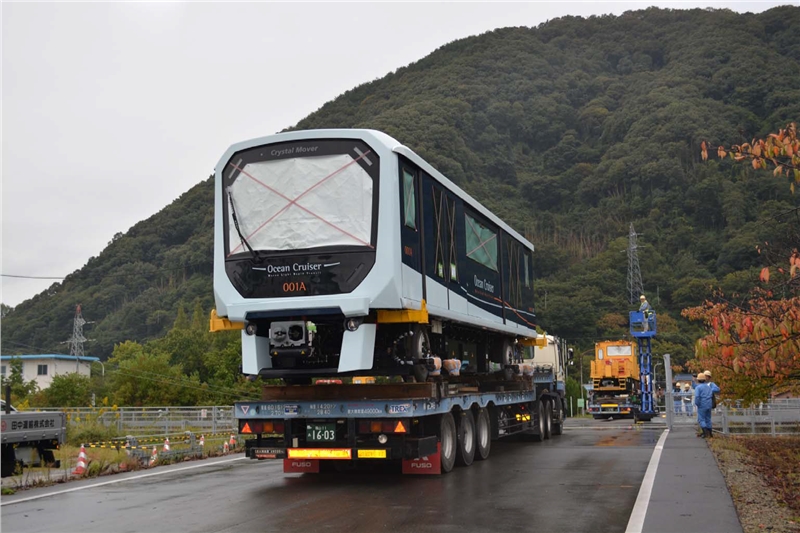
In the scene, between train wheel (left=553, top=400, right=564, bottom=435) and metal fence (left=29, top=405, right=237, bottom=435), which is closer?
train wheel (left=553, top=400, right=564, bottom=435)

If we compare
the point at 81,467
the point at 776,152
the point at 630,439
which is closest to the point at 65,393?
the point at 630,439

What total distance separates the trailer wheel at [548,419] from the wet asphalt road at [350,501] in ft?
21.1

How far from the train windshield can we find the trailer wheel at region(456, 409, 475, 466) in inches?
160

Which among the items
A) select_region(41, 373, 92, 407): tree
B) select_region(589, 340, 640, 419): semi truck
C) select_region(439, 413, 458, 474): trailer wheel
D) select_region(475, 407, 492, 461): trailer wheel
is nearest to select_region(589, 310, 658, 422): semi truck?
select_region(589, 340, 640, 419): semi truck

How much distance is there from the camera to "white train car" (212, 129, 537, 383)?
12055 mm

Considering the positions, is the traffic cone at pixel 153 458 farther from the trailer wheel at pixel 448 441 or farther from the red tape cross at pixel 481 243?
the red tape cross at pixel 481 243

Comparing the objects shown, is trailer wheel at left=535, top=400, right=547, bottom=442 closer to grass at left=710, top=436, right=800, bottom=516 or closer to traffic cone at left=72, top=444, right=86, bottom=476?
grass at left=710, top=436, right=800, bottom=516

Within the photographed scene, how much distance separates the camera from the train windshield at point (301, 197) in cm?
1227

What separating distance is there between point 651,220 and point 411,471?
334ft

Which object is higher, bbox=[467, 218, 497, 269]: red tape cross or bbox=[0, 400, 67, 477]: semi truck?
bbox=[467, 218, 497, 269]: red tape cross

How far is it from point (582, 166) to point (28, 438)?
124859mm

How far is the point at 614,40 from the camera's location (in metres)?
→ 181

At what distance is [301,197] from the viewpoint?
12523 millimetres

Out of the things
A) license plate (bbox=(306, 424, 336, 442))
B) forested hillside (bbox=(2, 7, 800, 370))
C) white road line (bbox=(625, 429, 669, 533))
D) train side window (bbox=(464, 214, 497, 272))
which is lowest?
white road line (bbox=(625, 429, 669, 533))
